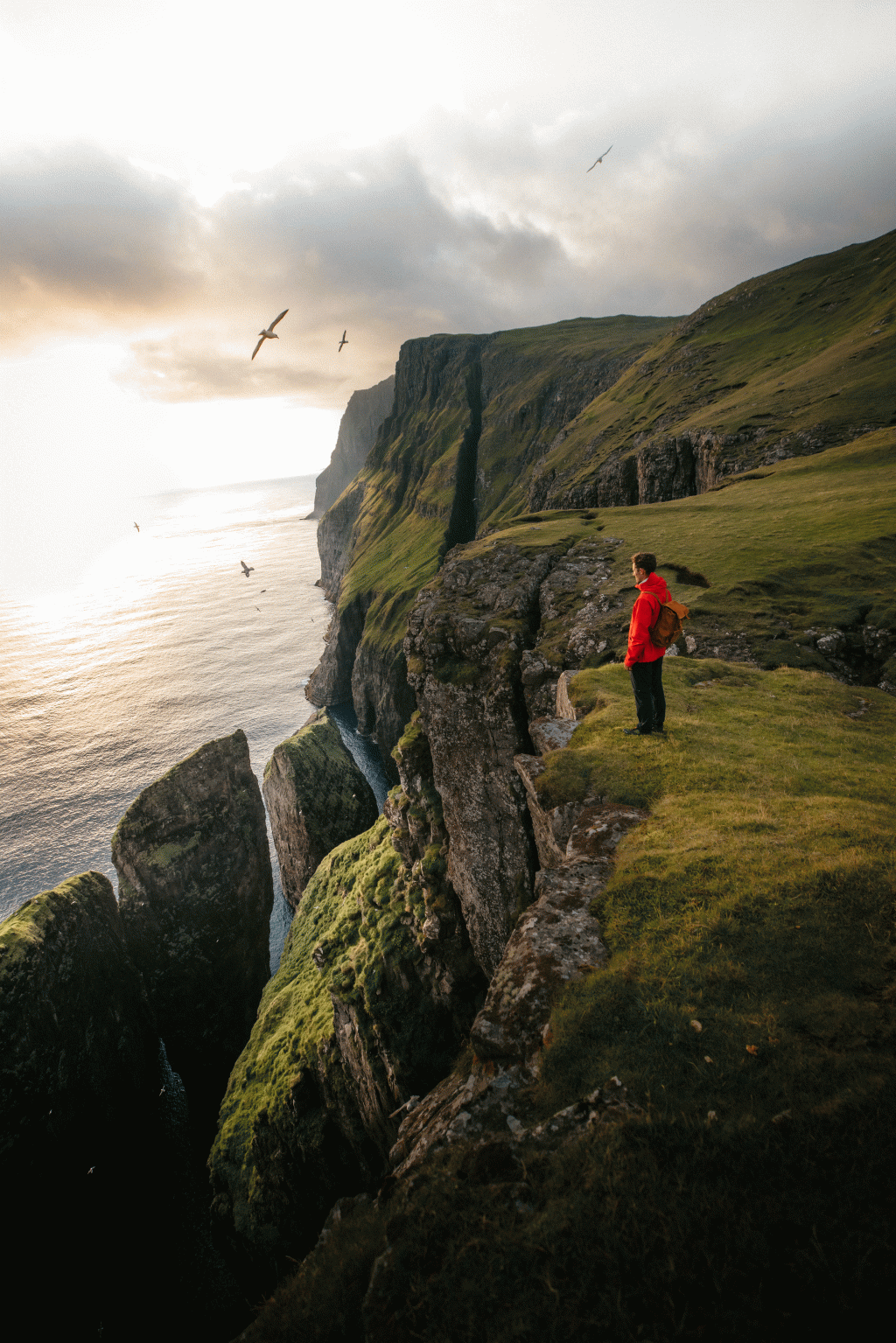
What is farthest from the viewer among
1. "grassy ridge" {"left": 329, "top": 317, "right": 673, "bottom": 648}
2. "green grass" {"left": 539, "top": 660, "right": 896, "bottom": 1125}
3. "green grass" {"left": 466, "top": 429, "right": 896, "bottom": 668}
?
"grassy ridge" {"left": 329, "top": 317, "right": 673, "bottom": 648}

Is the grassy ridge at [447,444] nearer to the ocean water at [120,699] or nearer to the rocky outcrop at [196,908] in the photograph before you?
the ocean water at [120,699]

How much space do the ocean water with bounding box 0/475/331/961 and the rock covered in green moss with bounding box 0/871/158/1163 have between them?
635 inches

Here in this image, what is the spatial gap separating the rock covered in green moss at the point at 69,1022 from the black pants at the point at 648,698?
30021 mm

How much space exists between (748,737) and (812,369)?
1936 inches

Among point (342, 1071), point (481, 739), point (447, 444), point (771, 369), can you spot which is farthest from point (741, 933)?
point (447, 444)

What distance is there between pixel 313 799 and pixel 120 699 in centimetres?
7655

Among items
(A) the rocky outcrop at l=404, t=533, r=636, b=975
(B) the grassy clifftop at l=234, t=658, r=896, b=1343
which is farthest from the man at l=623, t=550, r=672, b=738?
(A) the rocky outcrop at l=404, t=533, r=636, b=975

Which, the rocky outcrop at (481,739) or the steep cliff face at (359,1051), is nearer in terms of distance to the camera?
the rocky outcrop at (481,739)

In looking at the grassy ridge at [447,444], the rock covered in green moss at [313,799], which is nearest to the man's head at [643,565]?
the rock covered in green moss at [313,799]

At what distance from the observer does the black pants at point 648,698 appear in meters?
11.5

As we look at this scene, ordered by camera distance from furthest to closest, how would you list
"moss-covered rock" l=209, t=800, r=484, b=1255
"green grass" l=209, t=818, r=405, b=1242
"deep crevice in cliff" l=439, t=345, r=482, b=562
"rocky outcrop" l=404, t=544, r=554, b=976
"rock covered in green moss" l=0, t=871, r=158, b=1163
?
"deep crevice in cliff" l=439, t=345, r=482, b=562 → "rock covered in green moss" l=0, t=871, r=158, b=1163 → "green grass" l=209, t=818, r=405, b=1242 → "moss-covered rock" l=209, t=800, r=484, b=1255 → "rocky outcrop" l=404, t=544, r=554, b=976

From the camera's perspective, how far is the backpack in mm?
11234

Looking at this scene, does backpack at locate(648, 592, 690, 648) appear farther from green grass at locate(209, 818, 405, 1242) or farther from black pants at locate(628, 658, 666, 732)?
green grass at locate(209, 818, 405, 1242)

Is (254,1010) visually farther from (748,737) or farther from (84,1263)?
(748,737)
